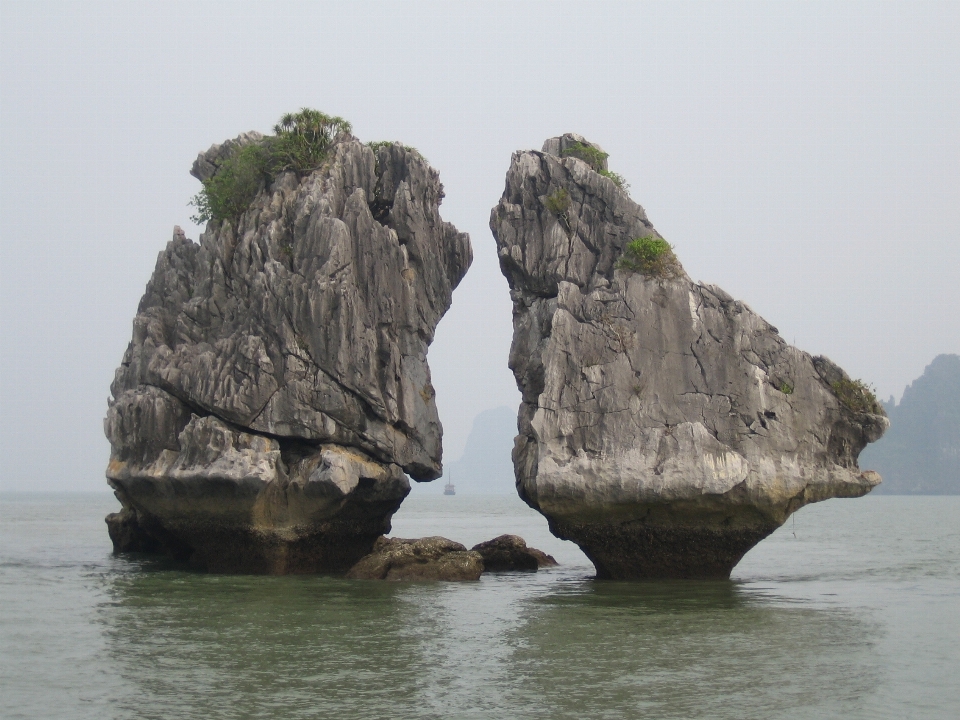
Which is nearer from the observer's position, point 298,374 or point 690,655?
point 690,655

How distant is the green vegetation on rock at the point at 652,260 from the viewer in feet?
89.6

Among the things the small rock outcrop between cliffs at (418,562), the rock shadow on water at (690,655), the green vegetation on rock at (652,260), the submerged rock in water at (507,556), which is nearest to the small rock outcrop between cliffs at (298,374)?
the small rock outcrop between cliffs at (418,562)

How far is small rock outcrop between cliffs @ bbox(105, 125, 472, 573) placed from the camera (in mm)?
27969

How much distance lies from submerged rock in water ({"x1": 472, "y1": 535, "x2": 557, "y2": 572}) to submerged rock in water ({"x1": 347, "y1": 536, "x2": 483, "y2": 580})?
7.61 ft

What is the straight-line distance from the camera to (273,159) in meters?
31.9

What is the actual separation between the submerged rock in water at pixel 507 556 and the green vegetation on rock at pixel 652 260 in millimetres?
9387

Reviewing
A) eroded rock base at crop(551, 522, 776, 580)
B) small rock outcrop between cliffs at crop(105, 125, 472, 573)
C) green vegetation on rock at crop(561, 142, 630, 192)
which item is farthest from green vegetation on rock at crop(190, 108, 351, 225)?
eroded rock base at crop(551, 522, 776, 580)

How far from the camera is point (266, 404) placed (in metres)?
28.4

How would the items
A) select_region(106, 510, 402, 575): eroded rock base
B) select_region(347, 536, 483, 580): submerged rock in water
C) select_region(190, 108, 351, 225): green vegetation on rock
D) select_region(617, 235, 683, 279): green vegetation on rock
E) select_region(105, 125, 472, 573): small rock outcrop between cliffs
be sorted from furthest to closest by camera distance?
select_region(190, 108, 351, 225): green vegetation on rock → select_region(106, 510, 402, 575): eroded rock base → select_region(347, 536, 483, 580): submerged rock in water → select_region(105, 125, 472, 573): small rock outcrop between cliffs → select_region(617, 235, 683, 279): green vegetation on rock

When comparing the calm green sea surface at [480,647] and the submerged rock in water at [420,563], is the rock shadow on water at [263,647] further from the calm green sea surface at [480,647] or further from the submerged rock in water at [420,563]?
the submerged rock in water at [420,563]

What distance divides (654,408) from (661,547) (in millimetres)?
3442

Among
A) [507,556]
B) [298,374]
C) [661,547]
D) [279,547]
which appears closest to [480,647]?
[661,547]

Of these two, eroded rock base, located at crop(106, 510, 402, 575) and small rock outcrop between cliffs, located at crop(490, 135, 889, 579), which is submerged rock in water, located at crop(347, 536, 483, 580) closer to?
eroded rock base, located at crop(106, 510, 402, 575)

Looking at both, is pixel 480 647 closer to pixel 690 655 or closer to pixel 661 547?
pixel 690 655
